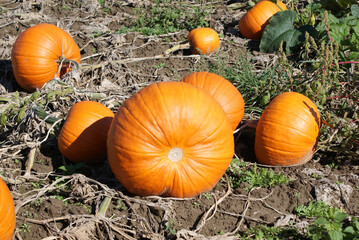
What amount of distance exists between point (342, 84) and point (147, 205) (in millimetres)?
2756

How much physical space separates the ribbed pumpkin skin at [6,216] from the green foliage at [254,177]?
1.95m

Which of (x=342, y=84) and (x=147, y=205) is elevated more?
(x=342, y=84)

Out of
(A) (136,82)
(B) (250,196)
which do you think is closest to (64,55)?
(A) (136,82)

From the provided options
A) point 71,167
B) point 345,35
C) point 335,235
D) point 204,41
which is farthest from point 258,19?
point 335,235

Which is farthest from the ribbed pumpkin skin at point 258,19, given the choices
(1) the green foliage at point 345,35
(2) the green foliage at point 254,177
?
(2) the green foliage at point 254,177

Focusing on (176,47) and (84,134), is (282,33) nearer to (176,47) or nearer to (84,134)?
(176,47)

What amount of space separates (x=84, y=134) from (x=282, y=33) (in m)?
4.00

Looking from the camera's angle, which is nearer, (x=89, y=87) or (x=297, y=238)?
(x=297, y=238)

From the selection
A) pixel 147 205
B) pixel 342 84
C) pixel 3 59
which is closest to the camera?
pixel 147 205

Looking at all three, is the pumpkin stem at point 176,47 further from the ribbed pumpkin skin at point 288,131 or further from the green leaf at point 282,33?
the ribbed pumpkin skin at point 288,131

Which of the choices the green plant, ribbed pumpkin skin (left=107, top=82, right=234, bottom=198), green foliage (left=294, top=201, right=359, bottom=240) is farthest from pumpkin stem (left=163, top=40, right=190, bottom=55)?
the green plant

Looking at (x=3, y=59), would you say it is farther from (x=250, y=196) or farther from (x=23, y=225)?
(x=250, y=196)

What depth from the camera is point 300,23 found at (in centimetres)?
696

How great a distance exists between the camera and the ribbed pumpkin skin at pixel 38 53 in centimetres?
531
